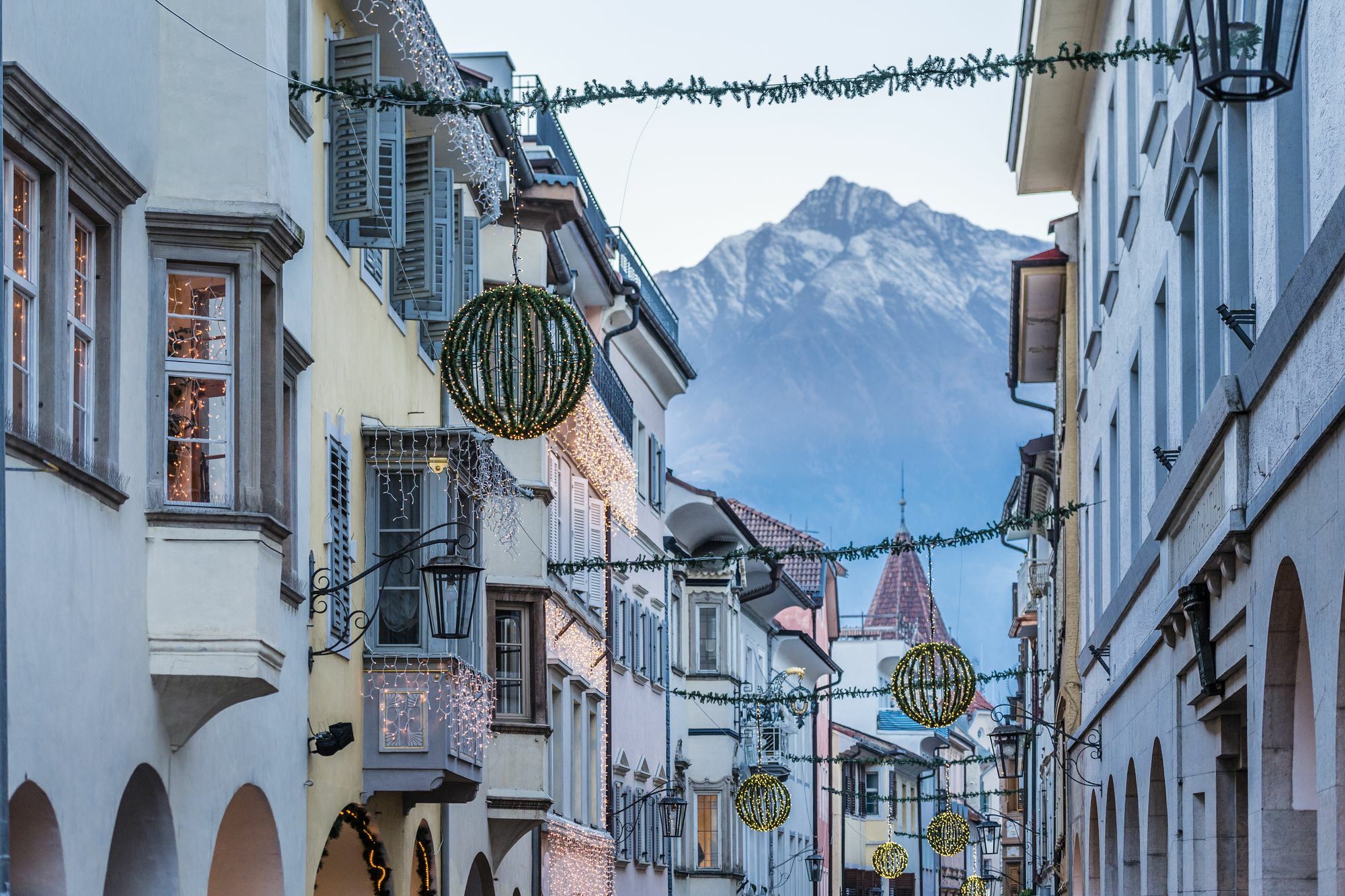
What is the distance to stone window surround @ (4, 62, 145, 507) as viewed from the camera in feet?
34.6

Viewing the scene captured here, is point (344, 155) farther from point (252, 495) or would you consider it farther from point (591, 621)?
point (591, 621)

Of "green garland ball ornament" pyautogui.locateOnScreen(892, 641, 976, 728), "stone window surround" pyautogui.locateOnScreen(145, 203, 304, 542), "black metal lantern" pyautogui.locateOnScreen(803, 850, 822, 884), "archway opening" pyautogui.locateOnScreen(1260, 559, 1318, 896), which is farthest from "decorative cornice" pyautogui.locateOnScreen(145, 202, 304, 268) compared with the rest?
"black metal lantern" pyautogui.locateOnScreen(803, 850, 822, 884)

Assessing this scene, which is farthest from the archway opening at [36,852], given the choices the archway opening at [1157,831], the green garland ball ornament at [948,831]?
the green garland ball ornament at [948,831]

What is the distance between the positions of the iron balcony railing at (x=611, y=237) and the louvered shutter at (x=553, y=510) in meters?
3.60

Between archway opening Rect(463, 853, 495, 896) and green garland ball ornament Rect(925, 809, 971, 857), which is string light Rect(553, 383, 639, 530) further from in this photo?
green garland ball ornament Rect(925, 809, 971, 857)

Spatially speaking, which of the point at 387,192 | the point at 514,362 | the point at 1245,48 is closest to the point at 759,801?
the point at 387,192

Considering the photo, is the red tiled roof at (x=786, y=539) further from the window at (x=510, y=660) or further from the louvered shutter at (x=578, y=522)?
the window at (x=510, y=660)

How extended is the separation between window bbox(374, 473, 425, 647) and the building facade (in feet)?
21.8

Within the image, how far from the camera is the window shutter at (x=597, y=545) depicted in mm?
32000

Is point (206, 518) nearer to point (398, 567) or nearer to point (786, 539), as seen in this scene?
point (398, 567)

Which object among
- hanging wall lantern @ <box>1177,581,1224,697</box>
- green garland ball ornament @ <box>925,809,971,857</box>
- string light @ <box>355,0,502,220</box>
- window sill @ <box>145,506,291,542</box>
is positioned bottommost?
green garland ball ornament @ <box>925,809,971,857</box>

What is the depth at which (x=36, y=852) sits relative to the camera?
10.7m

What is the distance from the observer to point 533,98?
1247cm

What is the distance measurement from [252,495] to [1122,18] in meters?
12.3
